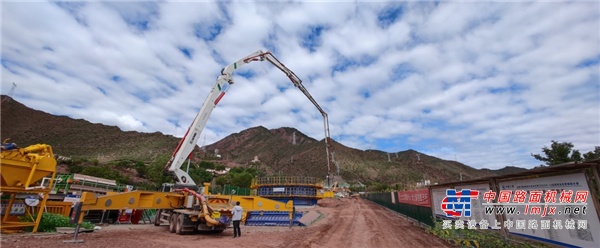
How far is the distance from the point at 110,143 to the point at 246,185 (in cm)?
5520

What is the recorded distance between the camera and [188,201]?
509 inches

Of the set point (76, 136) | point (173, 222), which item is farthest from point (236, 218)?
point (76, 136)

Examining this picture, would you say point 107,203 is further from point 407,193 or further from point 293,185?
point 293,185

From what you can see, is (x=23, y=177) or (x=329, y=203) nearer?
(x=23, y=177)

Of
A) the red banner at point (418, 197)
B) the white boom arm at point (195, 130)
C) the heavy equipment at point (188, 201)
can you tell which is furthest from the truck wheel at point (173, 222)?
the red banner at point (418, 197)

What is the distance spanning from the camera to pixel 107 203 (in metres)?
10.1

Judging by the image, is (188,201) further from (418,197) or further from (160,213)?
(418,197)

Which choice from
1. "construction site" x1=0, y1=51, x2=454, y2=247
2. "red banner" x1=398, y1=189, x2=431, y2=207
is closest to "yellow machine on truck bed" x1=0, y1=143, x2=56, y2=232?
"construction site" x1=0, y1=51, x2=454, y2=247

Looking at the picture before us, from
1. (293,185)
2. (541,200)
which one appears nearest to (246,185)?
(293,185)

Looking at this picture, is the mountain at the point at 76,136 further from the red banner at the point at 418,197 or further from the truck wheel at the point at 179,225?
the red banner at the point at 418,197

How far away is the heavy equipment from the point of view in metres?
10.8

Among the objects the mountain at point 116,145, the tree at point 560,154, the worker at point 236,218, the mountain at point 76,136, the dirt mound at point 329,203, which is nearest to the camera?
the worker at point 236,218

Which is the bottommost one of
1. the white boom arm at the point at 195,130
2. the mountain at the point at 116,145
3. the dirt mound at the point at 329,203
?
the dirt mound at the point at 329,203

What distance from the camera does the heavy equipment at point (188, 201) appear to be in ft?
35.3
